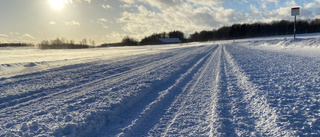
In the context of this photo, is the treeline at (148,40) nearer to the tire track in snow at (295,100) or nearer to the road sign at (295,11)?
the road sign at (295,11)

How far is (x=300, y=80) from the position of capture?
234 inches

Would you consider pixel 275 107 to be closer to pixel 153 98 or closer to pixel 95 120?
pixel 153 98

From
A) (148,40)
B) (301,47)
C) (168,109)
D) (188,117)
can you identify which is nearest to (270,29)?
(148,40)

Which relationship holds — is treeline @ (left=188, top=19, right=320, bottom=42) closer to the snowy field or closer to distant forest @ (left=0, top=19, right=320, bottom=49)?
distant forest @ (left=0, top=19, right=320, bottom=49)

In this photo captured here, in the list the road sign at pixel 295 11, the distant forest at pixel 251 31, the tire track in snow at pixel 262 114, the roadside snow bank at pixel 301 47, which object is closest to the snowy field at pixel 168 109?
the tire track in snow at pixel 262 114

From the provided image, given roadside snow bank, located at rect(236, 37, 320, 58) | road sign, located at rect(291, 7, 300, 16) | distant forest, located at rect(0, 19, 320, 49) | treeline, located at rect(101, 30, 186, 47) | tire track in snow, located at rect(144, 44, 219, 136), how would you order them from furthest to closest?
treeline, located at rect(101, 30, 186, 47) → distant forest, located at rect(0, 19, 320, 49) → road sign, located at rect(291, 7, 300, 16) → roadside snow bank, located at rect(236, 37, 320, 58) → tire track in snow, located at rect(144, 44, 219, 136)

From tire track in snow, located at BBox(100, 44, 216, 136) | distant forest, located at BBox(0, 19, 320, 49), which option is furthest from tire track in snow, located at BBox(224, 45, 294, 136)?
distant forest, located at BBox(0, 19, 320, 49)

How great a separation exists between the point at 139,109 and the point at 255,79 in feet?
15.4

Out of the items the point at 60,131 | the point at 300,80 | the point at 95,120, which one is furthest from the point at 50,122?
the point at 300,80

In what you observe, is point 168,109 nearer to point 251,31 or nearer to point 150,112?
point 150,112

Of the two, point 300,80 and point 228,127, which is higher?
point 300,80

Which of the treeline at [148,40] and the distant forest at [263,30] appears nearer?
the distant forest at [263,30]

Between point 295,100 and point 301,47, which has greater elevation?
point 301,47

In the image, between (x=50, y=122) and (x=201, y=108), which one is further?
(x=201, y=108)
